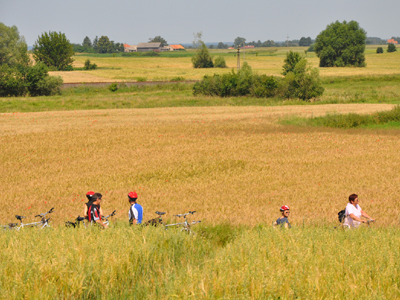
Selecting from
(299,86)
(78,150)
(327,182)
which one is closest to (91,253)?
(327,182)

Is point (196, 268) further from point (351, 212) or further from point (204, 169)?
point (204, 169)

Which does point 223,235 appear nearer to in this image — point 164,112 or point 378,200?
point 378,200

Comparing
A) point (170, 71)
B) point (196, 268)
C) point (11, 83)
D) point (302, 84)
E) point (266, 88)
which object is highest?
point (170, 71)

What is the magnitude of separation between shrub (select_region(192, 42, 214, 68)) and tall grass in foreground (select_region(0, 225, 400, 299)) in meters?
115

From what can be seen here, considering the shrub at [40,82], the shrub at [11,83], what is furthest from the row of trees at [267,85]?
the shrub at [11,83]

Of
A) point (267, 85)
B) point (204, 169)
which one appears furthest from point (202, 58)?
point (204, 169)

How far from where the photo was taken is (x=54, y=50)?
4756 inches

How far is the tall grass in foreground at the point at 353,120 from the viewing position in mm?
34050

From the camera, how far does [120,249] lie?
23.3 ft

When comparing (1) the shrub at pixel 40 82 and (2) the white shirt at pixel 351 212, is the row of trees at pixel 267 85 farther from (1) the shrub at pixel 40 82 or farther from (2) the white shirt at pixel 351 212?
(2) the white shirt at pixel 351 212

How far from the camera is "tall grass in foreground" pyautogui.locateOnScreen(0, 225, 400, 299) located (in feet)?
18.4

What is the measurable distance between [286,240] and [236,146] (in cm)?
1792

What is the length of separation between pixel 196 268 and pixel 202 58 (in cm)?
11631

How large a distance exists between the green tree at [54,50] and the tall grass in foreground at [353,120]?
100899mm
